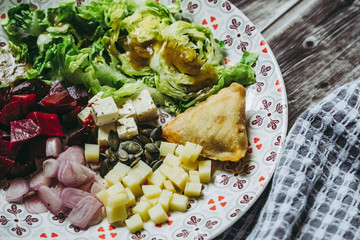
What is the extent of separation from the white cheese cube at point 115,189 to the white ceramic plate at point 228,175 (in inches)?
9.8

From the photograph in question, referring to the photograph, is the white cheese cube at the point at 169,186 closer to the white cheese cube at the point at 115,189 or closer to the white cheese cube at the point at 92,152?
the white cheese cube at the point at 115,189

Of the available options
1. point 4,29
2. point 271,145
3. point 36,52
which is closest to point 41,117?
point 36,52

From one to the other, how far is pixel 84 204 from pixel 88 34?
66.8 inches

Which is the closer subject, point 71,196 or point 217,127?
point 71,196

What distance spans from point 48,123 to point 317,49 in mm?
2621

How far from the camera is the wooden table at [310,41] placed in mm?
4121

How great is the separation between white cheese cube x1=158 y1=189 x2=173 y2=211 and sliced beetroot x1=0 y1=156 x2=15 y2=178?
3.85 ft

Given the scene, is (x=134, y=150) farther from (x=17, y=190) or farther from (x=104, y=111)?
(x=17, y=190)

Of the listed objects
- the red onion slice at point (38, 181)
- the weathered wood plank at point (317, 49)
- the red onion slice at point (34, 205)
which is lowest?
the red onion slice at point (34, 205)

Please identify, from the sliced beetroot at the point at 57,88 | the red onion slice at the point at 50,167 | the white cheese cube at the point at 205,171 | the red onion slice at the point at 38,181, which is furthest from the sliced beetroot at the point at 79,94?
the white cheese cube at the point at 205,171

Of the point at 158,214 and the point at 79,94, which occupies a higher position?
the point at 79,94

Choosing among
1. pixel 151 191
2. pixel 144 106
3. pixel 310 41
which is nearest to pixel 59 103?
pixel 144 106

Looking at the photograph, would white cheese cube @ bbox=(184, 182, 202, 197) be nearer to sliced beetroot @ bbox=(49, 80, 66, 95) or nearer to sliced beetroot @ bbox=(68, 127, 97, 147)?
sliced beetroot @ bbox=(68, 127, 97, 147)

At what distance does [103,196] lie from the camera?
3367mm
